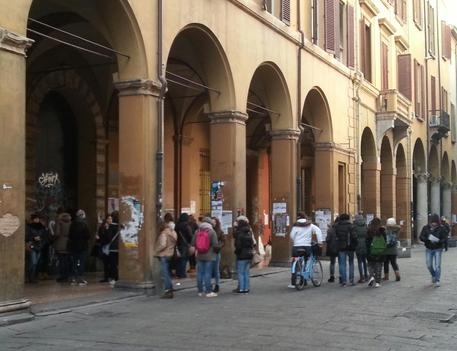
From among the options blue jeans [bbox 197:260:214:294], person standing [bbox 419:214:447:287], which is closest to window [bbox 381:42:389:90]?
person standing [bbox 419:214:447:287]

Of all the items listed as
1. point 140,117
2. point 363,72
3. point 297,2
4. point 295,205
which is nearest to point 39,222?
point 140,117

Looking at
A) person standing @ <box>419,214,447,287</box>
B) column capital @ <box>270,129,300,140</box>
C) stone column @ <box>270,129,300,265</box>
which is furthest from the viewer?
column capital @ <box>270,129,300,140</box>

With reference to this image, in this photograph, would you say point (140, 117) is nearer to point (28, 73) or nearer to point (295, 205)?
point (28, 73)

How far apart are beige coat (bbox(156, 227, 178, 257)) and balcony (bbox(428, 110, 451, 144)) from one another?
95.9ft

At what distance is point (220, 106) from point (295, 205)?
15.7 ft

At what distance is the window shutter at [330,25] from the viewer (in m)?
22.5

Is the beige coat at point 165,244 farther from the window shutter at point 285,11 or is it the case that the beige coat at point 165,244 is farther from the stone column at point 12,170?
the window shutter at point 285,11

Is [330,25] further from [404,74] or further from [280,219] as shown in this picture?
[404,74]

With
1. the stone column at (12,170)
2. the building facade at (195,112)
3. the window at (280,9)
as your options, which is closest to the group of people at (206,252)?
the building facade at (195,112)

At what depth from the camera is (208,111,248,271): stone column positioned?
16.0m

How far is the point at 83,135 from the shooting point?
59.7 ft

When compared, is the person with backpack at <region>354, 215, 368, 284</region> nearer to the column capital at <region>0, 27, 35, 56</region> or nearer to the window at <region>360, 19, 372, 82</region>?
the column capital at <region>0, 27, 35, 56</region>

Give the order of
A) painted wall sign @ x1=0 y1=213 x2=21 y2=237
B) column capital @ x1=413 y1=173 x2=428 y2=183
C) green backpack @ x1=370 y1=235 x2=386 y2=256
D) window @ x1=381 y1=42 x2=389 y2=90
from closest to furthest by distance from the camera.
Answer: painted wall sign @ x1=0 y1=213 x2=21 y2=237, green backpack @ x1=370 y1=235 x2=386 y2=256, window @ x1=381 y1=42 x2=389 y2=90, column capital @ x1=413 y1=173 x2=428 y2=183

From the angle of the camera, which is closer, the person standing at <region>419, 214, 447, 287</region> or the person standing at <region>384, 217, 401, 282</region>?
the person standing at <region>419, 214, 447, 287</region>
